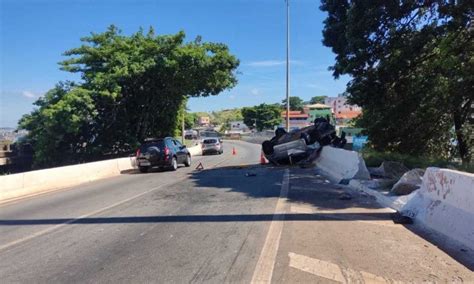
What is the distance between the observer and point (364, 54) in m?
19.8

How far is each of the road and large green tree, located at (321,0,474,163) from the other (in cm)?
842

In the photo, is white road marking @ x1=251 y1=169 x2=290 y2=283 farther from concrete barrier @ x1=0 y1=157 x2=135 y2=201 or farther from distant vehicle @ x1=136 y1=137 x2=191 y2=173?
distant vehicle @ x1=136 y1=137 x2=191 y2=173

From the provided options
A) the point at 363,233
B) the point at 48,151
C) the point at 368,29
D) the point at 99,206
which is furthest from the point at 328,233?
the point at 48,151

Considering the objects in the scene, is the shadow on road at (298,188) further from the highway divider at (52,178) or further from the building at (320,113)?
the building at (320,113)

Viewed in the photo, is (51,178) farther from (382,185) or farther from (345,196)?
(382,185)

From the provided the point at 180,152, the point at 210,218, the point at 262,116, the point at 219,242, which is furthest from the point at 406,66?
the point at 262,116

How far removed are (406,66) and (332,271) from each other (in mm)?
16232

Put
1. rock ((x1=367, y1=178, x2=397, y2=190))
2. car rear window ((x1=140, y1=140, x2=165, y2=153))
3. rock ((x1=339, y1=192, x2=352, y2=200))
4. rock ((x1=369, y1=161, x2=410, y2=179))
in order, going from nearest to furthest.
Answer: rock ((x1=339, y1=192, x2=352, y2=200)) → rock ((x1=367, y1=178, x2=397, y2=190)) → rock ((x1=369, y1=161, x2=410, y2=179)) → car rear window ((x1=140, y1=140, x2=165, y2=153))

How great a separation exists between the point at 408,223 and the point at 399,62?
474 inches

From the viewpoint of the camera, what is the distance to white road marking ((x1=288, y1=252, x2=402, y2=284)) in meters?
5.67

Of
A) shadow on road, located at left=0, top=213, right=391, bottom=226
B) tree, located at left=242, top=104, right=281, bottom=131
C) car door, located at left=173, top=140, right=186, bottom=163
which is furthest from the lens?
tree, located at left=242, top=104, right=281, bottom=131

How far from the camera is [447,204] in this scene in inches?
323

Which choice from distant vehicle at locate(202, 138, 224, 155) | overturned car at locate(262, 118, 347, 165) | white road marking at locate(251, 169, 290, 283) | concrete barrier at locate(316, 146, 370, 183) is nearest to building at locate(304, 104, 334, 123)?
overturned car at locate(262, 118, 347, 165)

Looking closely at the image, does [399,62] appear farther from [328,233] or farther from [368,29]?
[328,233]
